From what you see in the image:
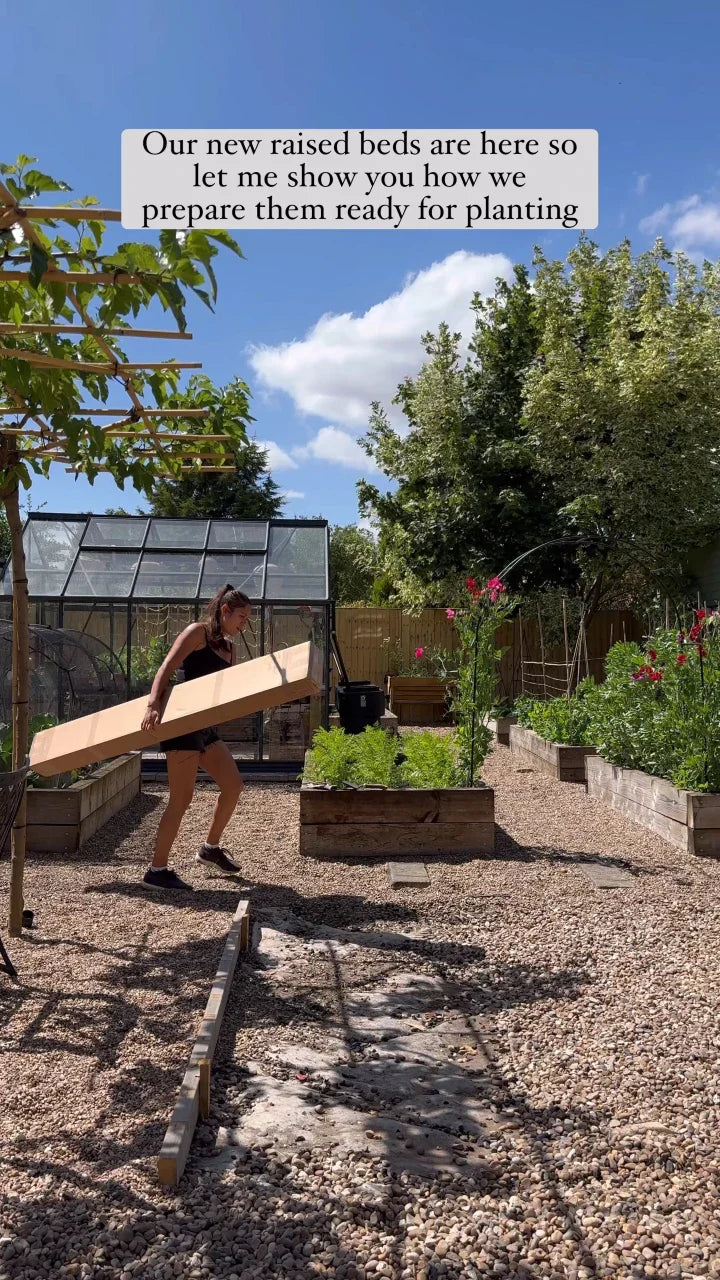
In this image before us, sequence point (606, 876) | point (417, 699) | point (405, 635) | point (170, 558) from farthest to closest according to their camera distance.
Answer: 1. point (405, 635)
2. point (417, 699)
3. point (170, 558)
4. point (606, 876)

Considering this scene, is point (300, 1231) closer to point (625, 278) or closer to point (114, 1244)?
point (114, 1244)

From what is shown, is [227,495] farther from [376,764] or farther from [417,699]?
[376,764]

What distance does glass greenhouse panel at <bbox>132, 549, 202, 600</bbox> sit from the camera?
36.1 ft

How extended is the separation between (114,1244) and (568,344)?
647 inches

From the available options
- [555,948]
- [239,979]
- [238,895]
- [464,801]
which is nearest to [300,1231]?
[239,979]

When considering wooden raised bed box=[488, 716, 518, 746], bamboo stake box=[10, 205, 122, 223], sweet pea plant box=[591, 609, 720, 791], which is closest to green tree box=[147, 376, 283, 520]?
wooden raised bed box=[488, 716, 518, 746]

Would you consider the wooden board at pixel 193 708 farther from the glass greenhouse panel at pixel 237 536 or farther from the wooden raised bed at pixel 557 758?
the glass greenhouse panel at pixel 237 536

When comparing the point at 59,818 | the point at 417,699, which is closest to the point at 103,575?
the point at 59,818

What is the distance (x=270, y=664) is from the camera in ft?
16.2

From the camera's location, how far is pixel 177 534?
39.3 ft

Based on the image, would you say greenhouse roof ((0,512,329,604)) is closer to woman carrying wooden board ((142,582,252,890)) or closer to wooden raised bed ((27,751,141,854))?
wooden raised bed ((27,751,141,854))

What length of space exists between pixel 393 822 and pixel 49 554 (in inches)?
259

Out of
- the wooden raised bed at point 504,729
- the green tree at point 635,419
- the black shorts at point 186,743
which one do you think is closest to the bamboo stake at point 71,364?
the black shorts at point 186,743

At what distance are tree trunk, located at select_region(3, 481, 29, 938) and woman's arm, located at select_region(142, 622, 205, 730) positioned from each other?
0.60m
